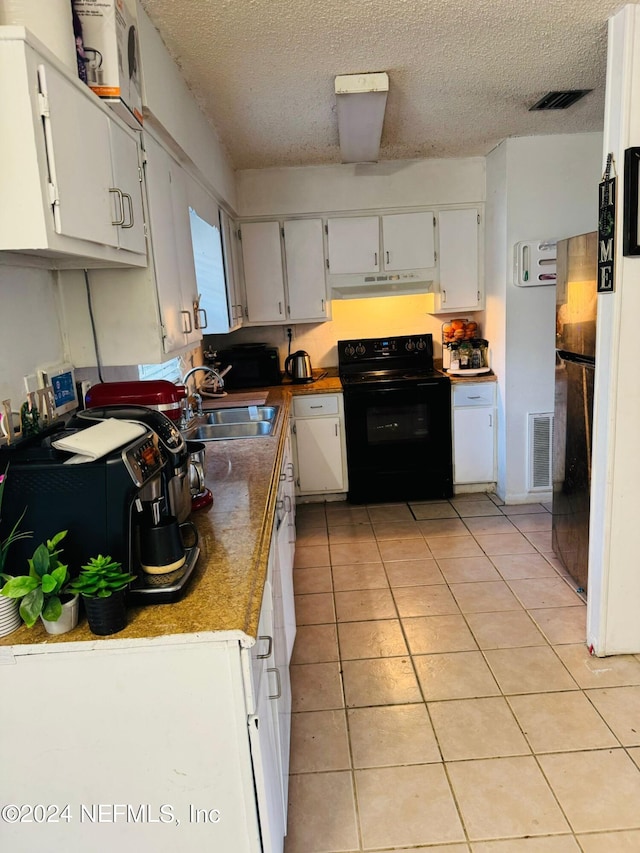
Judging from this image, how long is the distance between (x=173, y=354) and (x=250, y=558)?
90cm

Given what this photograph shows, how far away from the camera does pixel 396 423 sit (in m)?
4.14

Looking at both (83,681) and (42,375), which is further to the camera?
(42,375)

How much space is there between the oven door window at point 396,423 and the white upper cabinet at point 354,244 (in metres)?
1.00

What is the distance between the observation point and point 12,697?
1.19 metres

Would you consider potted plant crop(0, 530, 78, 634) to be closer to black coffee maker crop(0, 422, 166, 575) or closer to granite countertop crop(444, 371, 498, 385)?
black coffee maker crop(0, 422, 166, 575)

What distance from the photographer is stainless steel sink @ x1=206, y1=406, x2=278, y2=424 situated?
3.43m

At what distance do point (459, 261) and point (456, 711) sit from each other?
9.97ft

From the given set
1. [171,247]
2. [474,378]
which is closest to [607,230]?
[171,247]

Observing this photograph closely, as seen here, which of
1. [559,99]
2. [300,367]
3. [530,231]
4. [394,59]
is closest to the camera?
[394,59]

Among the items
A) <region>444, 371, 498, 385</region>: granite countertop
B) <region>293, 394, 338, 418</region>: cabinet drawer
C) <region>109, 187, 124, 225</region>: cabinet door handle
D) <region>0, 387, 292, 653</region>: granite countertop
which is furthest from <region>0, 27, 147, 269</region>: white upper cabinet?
<region>444, 371, 498, 385</region>: granite countertop

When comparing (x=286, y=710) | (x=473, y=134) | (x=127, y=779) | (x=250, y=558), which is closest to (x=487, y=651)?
(x=286, y=710)

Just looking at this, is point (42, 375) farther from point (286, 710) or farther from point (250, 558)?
point (286, 710)

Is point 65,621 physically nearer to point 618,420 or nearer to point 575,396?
point 618,420

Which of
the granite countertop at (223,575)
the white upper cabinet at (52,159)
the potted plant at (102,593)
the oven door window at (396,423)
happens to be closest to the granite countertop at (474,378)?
the oven door window at (396,423)
